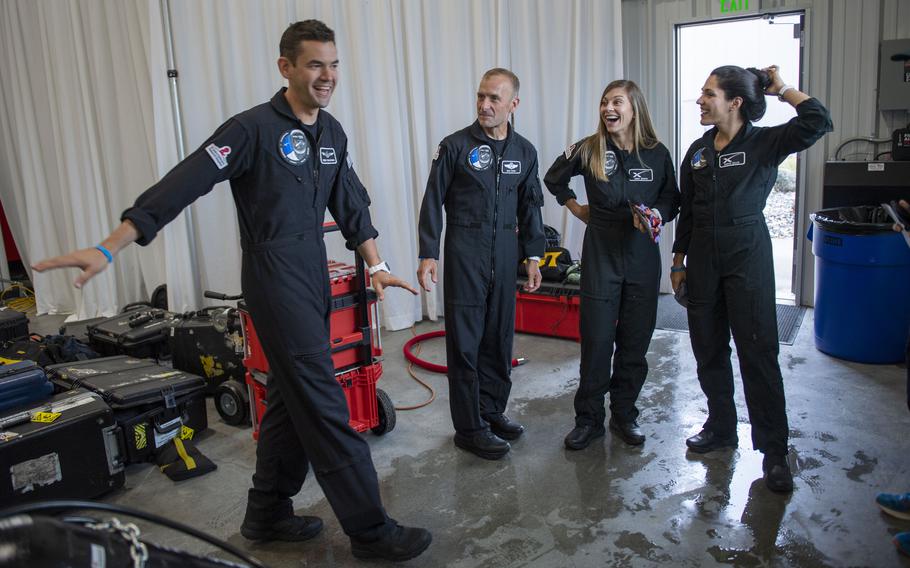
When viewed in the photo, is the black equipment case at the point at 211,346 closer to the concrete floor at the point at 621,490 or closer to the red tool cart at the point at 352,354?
the concrete floor at the point at 621,490

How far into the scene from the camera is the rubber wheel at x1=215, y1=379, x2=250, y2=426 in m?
3.72

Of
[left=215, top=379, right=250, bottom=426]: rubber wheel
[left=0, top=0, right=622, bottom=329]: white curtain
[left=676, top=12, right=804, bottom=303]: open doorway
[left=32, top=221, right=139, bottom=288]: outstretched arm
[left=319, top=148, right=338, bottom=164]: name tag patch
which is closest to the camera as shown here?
[left=32, top=221, right=139, bottom=288]: outstretched arm

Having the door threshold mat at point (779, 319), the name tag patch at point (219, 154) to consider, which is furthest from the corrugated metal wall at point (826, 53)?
the name tag patch at point (219, 154)

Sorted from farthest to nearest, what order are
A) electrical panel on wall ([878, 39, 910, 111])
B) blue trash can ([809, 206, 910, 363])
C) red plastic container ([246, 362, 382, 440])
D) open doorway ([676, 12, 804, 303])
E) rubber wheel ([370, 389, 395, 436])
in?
open doorway ([676, 12, 804, 303]) → electrical panel on wall ([878, 39, 910, 111]) → blue trash can ([809, 206, 910, 363]) → rubber wheel ([370, 389, 395, 436]) → red plastic container ([246, 362, 382, 440])

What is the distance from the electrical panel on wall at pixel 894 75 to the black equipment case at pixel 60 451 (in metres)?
4.87

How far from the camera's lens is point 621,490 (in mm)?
2848

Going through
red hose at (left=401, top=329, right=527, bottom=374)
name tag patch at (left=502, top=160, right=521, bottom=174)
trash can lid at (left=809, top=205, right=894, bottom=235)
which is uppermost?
name tag patch at (left=502, top=160, right=521, bottom=174)

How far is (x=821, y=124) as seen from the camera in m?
2.58

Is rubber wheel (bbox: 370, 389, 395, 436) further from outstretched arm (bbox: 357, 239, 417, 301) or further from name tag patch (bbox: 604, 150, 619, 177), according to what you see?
name tag patch (bbox: 604, 150, 619, 177)

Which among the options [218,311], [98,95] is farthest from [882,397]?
[98,95]

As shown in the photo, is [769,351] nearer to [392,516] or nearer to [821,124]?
[821,124]

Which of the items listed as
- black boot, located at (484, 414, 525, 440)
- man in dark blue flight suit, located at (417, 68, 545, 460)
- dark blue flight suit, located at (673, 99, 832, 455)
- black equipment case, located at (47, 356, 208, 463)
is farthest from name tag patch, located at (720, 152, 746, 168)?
black equipment case, located at (47, 356, 208, 463)

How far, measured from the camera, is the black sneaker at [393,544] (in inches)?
95.4

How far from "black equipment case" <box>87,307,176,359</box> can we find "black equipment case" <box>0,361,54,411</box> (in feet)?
3.47
